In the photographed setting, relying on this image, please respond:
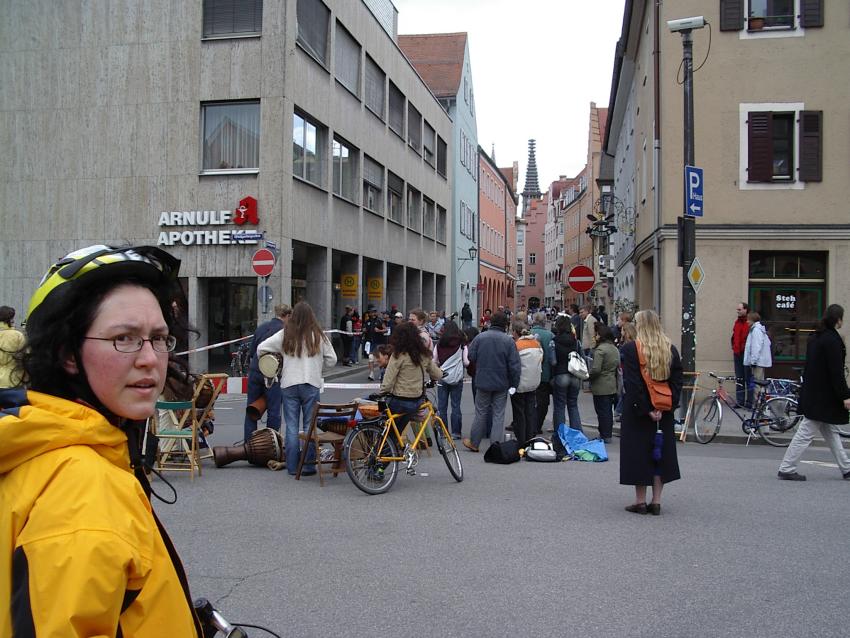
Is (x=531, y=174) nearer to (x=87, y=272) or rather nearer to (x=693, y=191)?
(x=693, y=191)

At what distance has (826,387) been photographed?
8812 millimetres

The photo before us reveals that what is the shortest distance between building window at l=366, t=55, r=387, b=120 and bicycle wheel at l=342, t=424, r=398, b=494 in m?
23.1

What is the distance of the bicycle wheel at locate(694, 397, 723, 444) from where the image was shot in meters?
12.4

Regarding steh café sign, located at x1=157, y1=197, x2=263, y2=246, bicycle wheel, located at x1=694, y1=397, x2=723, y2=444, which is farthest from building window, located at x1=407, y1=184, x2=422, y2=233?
bicycle wheel, located at x1=694, y1=397, x2=723, y2=444

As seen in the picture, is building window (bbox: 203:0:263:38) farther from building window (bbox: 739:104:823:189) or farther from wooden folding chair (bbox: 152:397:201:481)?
wooden folding chair (bbox: 152:397:201:481)

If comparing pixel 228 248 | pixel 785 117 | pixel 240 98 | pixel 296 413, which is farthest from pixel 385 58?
pixel 296 413

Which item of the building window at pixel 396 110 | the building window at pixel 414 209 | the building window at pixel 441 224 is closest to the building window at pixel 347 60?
the building window at pixel 396 110

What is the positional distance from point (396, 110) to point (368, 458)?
2816 cm

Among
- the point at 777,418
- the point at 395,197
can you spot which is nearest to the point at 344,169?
the point at 395,197

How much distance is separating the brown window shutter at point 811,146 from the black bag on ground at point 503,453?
1090cm

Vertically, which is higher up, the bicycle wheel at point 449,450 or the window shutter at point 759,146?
the window shutter at point 759,146

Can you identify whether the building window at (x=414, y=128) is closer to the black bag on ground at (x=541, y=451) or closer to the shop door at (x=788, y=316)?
the shop door at (x=788, y=316)

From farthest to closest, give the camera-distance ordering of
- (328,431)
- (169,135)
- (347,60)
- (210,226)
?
1. (347,60)
2. (169,135)
3. (210,226)
4. (328,431)

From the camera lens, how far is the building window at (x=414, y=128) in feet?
120
